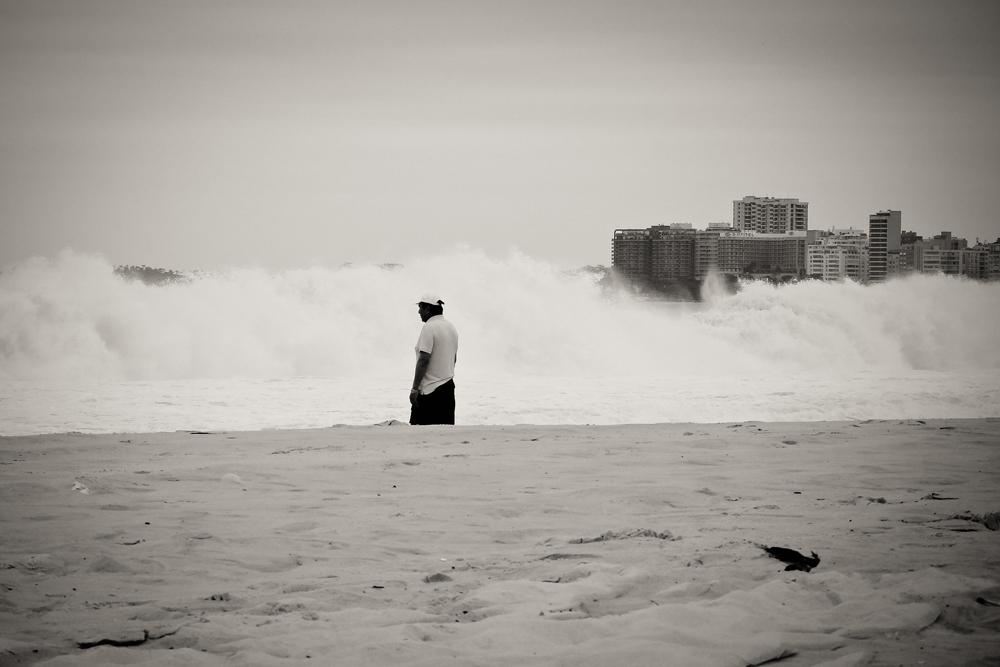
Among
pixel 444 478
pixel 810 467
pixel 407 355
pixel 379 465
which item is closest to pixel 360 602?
pixel 444 478

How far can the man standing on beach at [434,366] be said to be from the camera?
29.7ft

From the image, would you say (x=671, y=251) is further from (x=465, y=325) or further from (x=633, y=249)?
(x=465, y=325)

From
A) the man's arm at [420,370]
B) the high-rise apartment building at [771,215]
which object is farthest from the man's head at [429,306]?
the high-rise apartment building at [771,215]

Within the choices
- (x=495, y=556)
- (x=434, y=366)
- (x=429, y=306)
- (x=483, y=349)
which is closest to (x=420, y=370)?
(x=434, y=366)

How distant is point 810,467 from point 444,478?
2841mm

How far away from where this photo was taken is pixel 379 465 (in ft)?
23.1

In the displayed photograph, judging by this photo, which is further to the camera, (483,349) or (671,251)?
(671,251)

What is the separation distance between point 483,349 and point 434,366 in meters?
15.3

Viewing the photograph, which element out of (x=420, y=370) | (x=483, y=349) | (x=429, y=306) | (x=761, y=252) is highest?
(x=761, y=252)

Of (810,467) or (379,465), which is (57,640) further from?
(810,467)

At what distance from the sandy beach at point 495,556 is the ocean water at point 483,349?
581cm

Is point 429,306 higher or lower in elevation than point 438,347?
higher

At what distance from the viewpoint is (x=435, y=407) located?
9477 millimetres

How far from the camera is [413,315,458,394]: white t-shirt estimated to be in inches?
355
